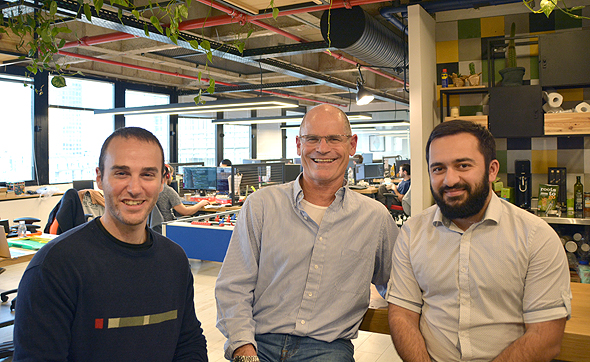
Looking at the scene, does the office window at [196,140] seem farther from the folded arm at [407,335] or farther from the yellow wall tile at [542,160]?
the folded arm at [407,335]

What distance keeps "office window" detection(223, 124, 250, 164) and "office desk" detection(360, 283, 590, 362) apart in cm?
1209

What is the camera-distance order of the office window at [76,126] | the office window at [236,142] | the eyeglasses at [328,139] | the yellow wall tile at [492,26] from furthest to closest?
the office window at [236,142], the office window at [76,126], the yellow wall tile at [492,26], the eyeglasses at [328,139]

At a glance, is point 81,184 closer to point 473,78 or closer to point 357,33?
point 357,33

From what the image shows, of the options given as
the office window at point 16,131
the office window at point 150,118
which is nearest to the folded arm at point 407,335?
the office window at point 16,131

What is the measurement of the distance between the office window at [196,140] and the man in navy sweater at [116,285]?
1105 centimetres

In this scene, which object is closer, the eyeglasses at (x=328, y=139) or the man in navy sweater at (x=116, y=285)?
the man in navy sweater at (x=116, y=285)

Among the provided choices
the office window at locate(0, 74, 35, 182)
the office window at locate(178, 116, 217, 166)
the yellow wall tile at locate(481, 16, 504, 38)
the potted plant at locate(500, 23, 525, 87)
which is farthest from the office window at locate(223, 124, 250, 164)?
the potted plant at locate(500, 23, 525, 87)

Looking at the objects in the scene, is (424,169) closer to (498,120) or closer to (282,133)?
(498,120)

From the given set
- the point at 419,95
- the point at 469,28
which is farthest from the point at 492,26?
the point at 419,95

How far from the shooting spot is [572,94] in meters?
4.04

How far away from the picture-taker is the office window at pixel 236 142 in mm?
13811

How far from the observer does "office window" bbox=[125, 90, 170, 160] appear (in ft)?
35.1

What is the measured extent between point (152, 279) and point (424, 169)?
3188 mm

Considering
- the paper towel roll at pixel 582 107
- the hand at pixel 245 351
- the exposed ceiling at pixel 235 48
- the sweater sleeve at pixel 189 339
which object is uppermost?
the exposed ceiling at pixel 235 48
